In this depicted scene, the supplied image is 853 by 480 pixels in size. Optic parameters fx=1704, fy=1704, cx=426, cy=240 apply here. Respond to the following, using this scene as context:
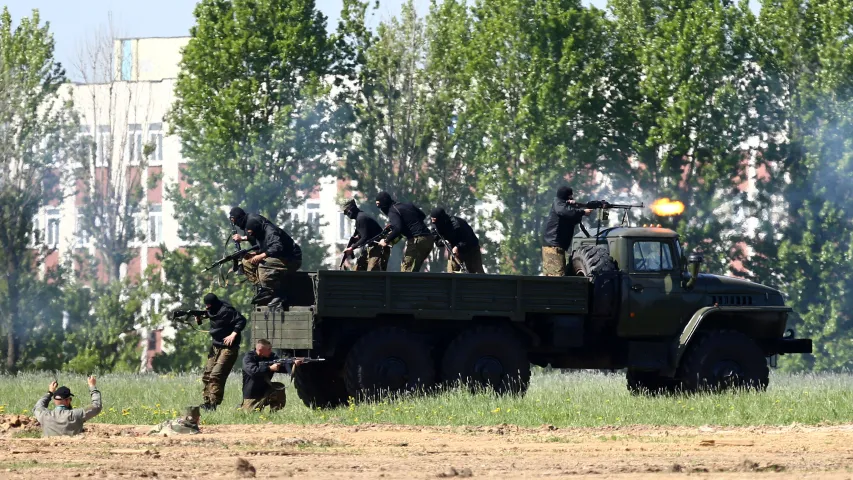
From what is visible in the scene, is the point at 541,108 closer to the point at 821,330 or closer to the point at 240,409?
the point at 821,330

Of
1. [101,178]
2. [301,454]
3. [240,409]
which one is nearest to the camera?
[301,454]

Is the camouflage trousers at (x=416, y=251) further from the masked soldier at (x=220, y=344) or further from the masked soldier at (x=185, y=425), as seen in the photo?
the masked soldier at (x=185, y=425)

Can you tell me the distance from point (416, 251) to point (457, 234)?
0.62 metres

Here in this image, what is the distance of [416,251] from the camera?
23094 mm

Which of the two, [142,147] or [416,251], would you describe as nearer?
[416,251]

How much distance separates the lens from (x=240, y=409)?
20812mm

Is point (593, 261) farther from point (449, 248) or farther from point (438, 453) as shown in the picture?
point (438, 453)

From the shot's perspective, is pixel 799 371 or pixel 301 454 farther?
pixel 799 371

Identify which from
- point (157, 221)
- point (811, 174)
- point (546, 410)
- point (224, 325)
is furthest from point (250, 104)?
point (546, 410)

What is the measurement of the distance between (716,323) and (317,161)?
24.3 metres

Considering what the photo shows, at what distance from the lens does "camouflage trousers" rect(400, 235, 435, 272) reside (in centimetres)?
2309

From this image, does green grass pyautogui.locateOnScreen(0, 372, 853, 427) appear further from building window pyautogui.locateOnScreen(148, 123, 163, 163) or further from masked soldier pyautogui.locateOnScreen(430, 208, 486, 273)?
building window pyautogui.locateOnScreen(148, 123, 163, 163)

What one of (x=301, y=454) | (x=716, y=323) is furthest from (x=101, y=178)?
(x=301, y=454)

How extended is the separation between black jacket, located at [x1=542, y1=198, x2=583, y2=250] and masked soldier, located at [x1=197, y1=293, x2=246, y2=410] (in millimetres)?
4383
